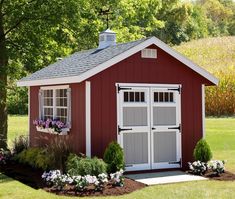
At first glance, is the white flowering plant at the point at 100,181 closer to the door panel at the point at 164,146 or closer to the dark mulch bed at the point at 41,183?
the dark mulch bed at the point at 41,183

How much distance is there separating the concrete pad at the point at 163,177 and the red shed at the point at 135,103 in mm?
395

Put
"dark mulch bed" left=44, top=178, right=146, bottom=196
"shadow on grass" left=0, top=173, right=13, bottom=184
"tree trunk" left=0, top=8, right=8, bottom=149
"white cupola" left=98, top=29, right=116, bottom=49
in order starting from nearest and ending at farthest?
"dark mulch bed" left=44, top=178, right=146, bottom=196 < "shadow on grass" left=0, top=173, right=13, bottom=184 < "white cupola" left=98, top=29, right=116, bottom=49 < "tree trunk" left=0, top=8, right=8, bottom=149

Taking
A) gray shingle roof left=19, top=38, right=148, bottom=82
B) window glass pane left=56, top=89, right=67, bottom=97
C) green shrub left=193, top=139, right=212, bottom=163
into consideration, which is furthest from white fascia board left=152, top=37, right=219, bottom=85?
window glass pane left=56, top=89, right=67, bottom=97

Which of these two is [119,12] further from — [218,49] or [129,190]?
[218,49]

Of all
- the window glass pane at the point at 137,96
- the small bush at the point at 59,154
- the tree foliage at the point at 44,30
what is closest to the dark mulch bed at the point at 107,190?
the small bush at the point at 59,154

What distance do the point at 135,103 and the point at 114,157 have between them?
6.14ft

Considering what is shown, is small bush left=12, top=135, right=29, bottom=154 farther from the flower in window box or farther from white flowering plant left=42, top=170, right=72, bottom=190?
white flowering plant left=42, top=170, right=72, bottom=190

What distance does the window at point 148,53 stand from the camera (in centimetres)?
1410

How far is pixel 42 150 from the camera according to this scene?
1476cm

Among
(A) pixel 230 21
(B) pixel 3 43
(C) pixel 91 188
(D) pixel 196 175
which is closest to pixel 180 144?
(D) pixel 196 175

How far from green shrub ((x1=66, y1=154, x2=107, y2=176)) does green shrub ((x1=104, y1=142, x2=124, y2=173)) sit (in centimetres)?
34

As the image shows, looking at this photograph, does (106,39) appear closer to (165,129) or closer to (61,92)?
(61,92)

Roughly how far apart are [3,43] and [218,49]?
40.3 m

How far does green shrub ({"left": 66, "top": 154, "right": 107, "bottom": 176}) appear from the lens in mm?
12070
